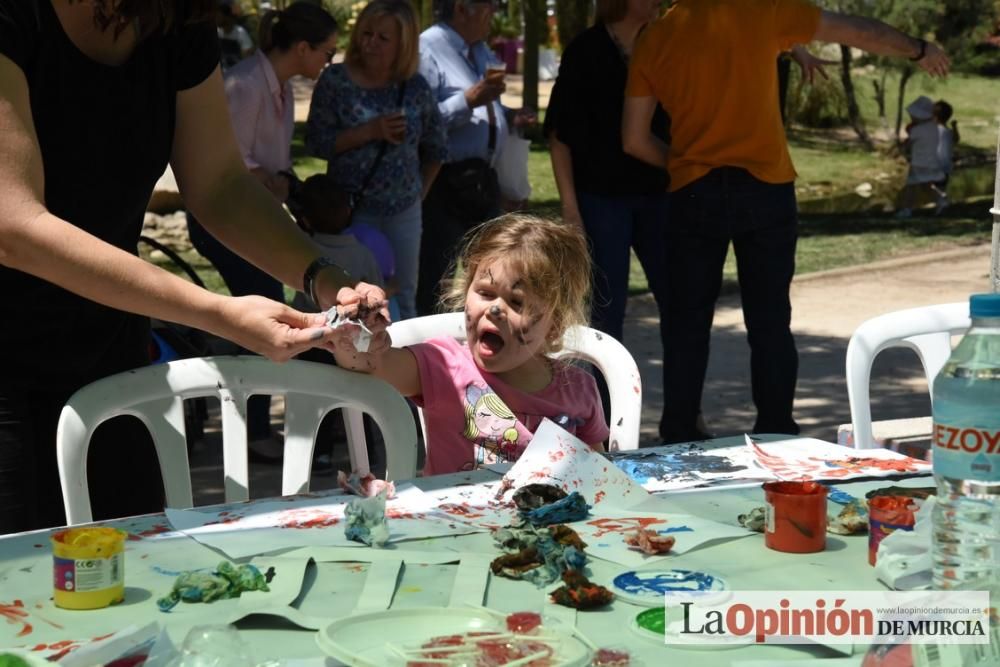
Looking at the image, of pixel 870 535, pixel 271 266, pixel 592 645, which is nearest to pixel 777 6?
pixel 271 266

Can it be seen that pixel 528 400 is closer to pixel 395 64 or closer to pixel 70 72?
pixel 70 72

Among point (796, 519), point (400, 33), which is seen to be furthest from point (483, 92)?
point (796, 519)

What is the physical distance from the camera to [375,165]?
18.9 ft

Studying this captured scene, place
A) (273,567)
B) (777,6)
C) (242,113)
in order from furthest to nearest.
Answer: (242,113) < (777,6) < (273,567)

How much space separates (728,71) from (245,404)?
284 centimetres

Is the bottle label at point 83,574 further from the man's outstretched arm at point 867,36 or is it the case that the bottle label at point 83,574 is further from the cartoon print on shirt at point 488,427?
the man's outstretched arm at point 867,36

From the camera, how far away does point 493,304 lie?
2.99 m

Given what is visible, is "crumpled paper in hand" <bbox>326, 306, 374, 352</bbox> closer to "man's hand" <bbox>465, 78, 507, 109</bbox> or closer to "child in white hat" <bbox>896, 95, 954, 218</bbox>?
"man's hand" <bbox>465, 78, 507, 109</bbox>

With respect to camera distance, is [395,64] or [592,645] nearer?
[592,645]

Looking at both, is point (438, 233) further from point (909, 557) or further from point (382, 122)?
point (909, 557)

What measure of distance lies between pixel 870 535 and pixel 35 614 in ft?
3.83

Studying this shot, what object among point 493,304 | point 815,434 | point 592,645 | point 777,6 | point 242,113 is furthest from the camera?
point 815,434

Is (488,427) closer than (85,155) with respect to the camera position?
No

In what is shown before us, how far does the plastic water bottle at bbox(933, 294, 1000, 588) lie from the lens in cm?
177
